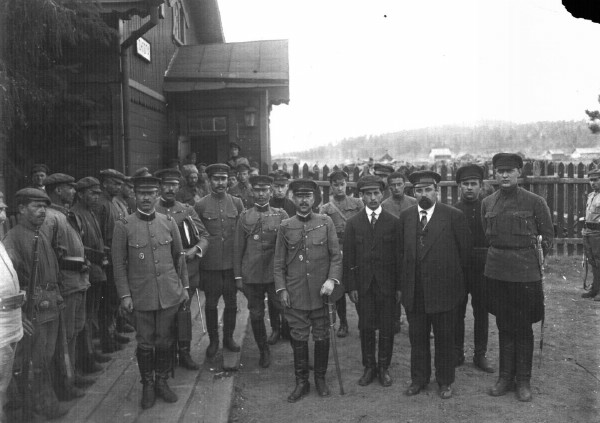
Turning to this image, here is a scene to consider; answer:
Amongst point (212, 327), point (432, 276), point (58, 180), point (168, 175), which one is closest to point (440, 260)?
Result: point (432, 276)

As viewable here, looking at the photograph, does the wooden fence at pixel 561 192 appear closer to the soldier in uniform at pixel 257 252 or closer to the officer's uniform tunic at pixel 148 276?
the soldier in uniform at pixel 257 252

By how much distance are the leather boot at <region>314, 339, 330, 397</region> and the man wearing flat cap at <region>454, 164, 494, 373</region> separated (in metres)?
1.56

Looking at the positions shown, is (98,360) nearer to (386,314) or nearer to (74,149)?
(386,314)

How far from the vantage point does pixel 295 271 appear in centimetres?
509

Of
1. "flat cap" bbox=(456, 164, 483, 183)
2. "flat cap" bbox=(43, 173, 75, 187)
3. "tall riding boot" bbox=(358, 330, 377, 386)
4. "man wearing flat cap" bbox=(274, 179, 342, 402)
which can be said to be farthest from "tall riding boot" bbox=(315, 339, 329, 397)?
"flat cap" bbox=(43, 173, 75, 187)

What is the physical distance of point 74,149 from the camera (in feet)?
31.7

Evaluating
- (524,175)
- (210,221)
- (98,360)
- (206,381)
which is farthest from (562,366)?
(524,175)

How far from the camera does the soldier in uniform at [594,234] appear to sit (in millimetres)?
8258

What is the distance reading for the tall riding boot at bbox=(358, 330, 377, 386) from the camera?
5.29 meters

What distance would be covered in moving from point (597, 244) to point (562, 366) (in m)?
3.38

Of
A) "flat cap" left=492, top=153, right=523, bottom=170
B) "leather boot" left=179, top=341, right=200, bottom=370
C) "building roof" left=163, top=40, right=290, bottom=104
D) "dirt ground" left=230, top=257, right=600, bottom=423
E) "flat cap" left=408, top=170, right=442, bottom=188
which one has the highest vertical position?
"building roof" left=163, top=40, right=290, bottom=104

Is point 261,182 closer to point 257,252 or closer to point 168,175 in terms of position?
point 257,252

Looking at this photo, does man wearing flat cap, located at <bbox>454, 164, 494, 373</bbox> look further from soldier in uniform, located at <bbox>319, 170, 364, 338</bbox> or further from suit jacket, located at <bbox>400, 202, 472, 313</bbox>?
soldier in uniform, located at <bbox>319, 170, 364, 338</bbox>

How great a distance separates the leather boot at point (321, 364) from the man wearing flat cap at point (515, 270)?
1.54m
